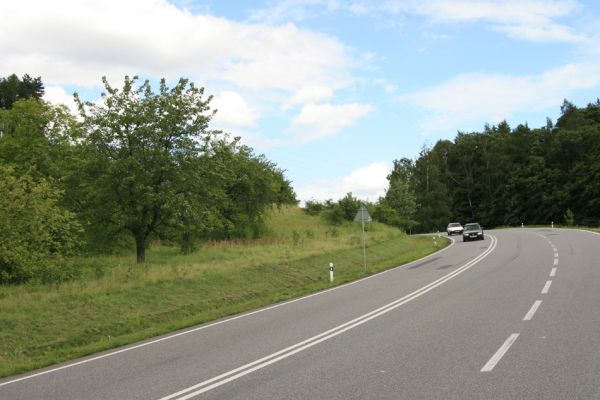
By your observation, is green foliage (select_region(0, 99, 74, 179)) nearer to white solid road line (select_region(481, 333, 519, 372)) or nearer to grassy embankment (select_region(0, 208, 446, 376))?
grassy embankment (select_region(0, 208, 446, 376))

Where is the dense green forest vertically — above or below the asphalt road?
above

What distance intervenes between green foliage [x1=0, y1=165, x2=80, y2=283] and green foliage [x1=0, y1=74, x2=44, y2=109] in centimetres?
5885

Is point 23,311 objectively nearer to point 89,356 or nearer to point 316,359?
point 89,356

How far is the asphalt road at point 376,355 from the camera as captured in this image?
6.29m

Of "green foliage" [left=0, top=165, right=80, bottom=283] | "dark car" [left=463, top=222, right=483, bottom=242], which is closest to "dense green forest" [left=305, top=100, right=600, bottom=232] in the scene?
"dark car" [left=463, top=222, right=483, bottom=242]

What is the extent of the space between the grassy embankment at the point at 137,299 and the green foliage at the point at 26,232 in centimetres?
106

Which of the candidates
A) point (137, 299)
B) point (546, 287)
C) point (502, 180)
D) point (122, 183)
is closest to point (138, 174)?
point (122, 183)

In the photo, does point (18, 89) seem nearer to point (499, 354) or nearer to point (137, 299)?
point (137, 299)

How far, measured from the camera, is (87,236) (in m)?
27.2

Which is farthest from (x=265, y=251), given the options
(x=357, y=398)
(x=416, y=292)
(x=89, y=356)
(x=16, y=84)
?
(x=16, y=84)

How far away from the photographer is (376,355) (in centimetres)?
800

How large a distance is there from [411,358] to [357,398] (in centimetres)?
200

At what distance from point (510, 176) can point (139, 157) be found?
89903 millimetres

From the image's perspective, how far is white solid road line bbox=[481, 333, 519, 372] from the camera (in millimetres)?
6871
